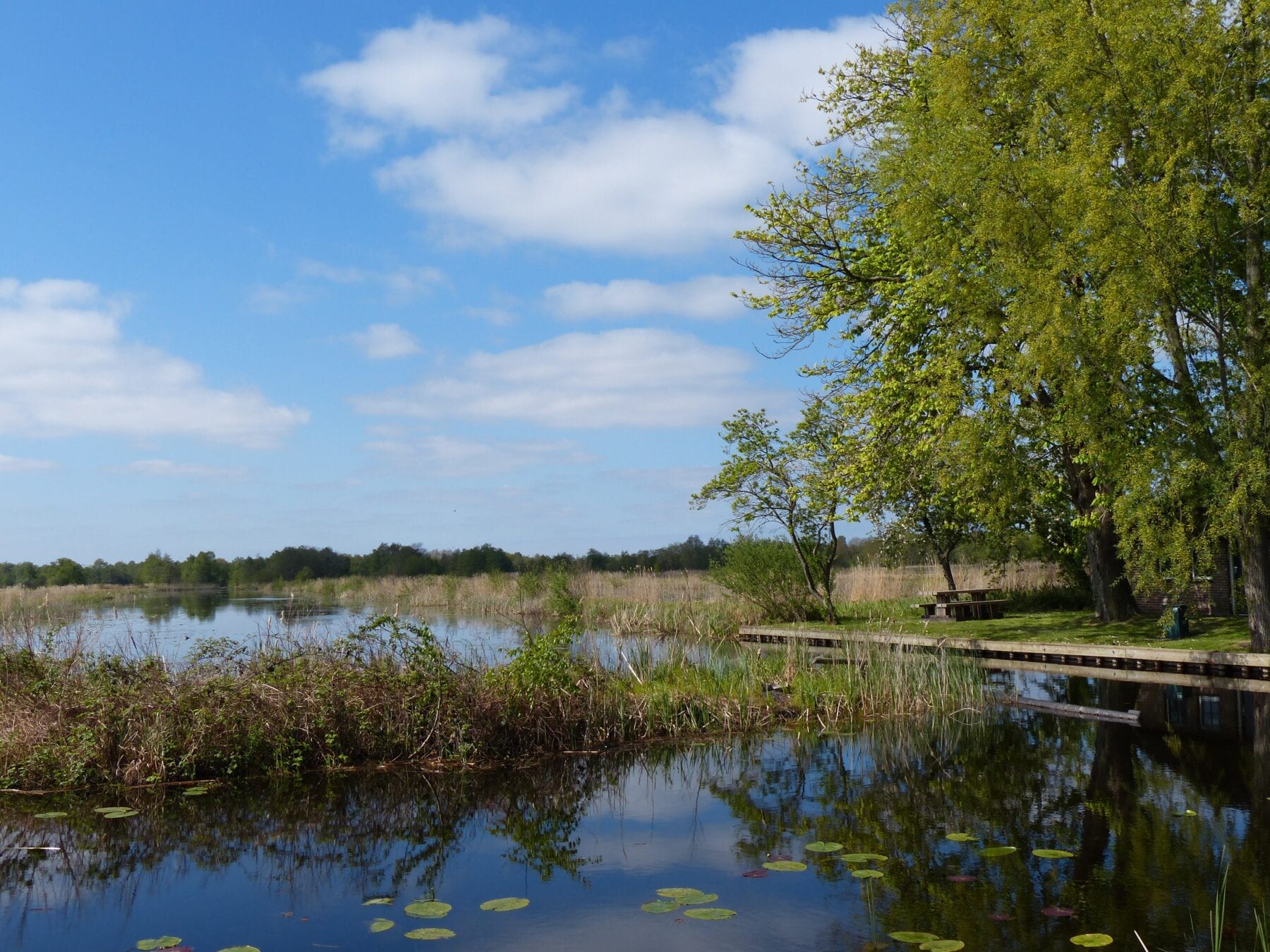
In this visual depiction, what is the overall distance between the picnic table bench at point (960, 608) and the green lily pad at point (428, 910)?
18160mm

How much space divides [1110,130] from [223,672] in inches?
556

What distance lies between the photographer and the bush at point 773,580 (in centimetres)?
2452

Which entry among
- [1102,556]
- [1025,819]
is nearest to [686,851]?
[1025,819]

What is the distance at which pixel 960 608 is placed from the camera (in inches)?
894

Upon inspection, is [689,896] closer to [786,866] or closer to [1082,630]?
[786,866]

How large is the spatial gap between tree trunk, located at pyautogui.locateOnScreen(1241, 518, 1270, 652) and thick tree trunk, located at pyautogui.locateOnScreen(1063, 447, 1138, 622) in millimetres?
3746

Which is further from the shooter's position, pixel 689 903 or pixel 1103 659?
pixel 1103 659

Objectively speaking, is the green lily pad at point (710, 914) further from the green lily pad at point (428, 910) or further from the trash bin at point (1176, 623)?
the trash bin at point (1176, 623)

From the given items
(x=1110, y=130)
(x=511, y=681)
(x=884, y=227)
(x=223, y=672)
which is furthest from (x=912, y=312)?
(x=223, y=672)

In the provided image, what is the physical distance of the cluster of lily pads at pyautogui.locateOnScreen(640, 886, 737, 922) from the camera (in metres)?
5.61

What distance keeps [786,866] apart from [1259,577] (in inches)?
460

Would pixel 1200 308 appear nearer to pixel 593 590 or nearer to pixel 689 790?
pixel 689 790

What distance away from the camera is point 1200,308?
15305 mm

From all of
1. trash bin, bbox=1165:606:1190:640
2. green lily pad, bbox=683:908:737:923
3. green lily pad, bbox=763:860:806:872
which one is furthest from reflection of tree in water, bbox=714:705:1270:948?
trash bin, bbox=1165:606:1190:640
